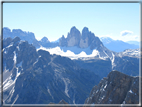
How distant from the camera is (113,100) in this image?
1780 inches

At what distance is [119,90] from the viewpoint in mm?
44625

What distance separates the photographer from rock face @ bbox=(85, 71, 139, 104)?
40191 millimetres

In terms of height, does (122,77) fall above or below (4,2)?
below

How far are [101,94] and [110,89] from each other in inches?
154

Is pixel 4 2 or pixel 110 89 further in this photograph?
pixel 110 89

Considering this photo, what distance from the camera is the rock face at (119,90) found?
40191 mm

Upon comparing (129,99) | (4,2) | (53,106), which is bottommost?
(53,106)

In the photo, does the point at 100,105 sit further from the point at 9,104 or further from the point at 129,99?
the point at 9,104

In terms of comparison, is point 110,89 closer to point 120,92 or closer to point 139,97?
point 120,92

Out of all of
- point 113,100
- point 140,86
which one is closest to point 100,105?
point 113,100

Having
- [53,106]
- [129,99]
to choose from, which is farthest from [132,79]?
[53,106]

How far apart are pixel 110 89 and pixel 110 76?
479 centimetres

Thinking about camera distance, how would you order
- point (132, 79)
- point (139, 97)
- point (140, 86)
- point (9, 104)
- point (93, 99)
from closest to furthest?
point (139, 97) < point (140, 86) < point (132, 79) < point (93, 99) < point (9, 104)

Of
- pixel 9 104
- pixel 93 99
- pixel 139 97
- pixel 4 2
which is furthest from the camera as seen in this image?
pixel 9 104
